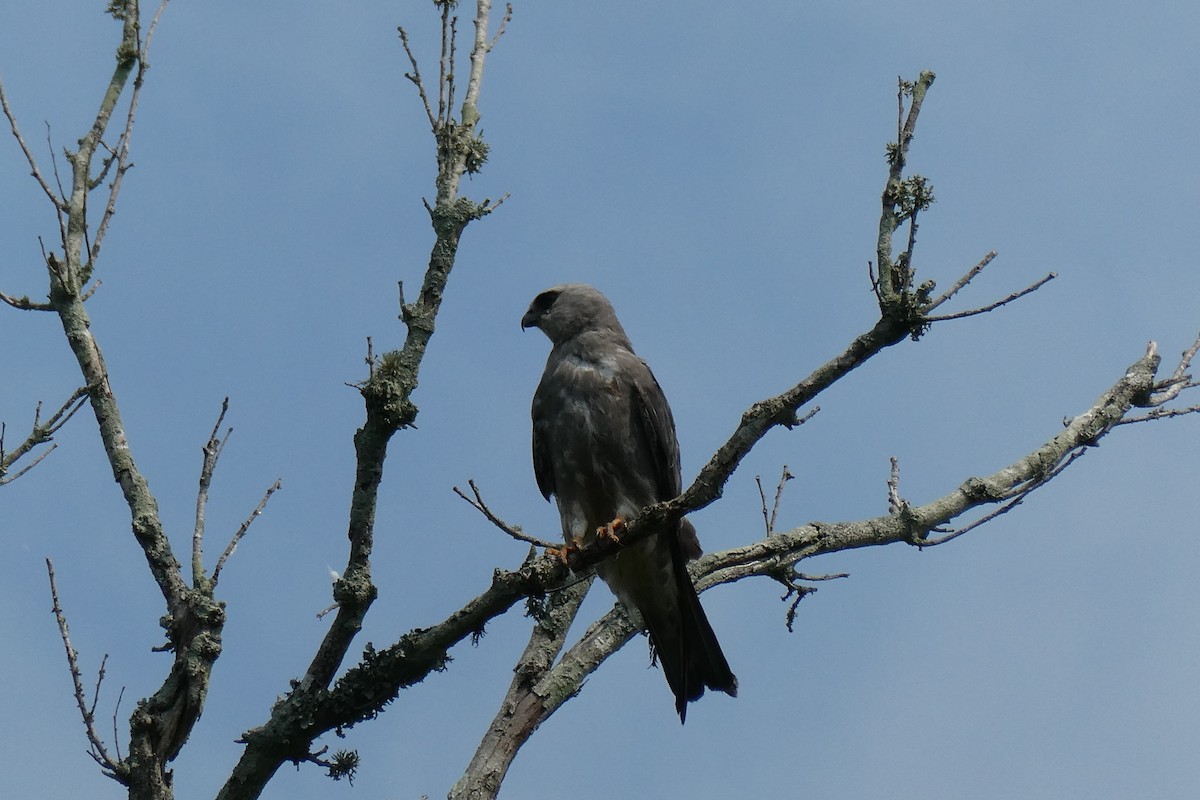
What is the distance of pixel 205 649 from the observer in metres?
5.22

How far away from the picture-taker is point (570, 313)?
7.75m

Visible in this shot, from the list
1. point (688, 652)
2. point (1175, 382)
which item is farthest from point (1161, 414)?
point (688, 652)

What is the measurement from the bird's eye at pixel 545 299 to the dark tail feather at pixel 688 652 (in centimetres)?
227

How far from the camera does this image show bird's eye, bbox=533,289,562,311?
805 cm

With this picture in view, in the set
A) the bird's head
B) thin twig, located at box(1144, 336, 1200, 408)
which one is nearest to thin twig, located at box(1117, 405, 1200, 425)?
thin twig, located at box(1144, 336, 1200, 408)

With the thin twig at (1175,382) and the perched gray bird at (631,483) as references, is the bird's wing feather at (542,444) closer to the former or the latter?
the perched gray bird at (631,483)

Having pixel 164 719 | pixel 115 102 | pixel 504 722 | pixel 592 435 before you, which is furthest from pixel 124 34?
pixel 504 722

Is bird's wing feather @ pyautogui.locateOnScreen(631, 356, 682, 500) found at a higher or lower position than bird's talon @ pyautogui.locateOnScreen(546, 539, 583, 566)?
higher

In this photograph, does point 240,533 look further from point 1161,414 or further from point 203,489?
point 1161,414

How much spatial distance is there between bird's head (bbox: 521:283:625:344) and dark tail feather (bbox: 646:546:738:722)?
1.82 meters

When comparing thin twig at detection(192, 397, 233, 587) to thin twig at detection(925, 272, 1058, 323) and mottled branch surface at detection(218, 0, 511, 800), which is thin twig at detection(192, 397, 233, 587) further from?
thin twig at detection(925, 272, 1058, 323)

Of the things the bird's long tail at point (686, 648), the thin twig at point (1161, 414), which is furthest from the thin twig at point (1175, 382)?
the bird's long tail at point (686, 648)

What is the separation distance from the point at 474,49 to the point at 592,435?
225cm

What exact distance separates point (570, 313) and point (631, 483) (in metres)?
1.46
